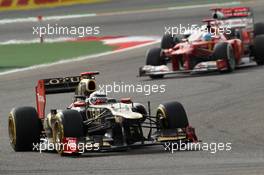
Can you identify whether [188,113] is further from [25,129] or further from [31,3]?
[31,3]

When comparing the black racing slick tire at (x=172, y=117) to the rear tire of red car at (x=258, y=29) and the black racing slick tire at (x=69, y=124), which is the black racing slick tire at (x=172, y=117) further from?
the rear tire of red car at (x=258, y=29)

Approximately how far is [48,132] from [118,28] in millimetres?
23930

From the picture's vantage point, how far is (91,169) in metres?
12.3

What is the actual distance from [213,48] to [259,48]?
71.4 inches

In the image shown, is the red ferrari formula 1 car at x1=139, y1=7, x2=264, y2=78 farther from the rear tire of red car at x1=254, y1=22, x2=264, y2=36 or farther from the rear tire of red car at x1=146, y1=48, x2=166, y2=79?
the rear tire of red car at x1=254, y1=22, x2=264, y2=36

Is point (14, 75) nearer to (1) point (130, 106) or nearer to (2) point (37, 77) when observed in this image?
(2) point (37, 77)

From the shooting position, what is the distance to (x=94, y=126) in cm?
1481

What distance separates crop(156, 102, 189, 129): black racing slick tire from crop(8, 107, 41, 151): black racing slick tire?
6.40 feet

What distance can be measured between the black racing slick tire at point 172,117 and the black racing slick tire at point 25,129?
195 cm

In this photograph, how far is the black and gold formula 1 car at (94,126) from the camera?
1431cm

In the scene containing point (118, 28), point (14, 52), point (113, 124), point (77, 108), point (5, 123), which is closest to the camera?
point (113, 124)

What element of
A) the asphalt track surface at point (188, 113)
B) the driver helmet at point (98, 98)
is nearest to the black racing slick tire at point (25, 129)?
the asphalt track surface at point (188, 113)

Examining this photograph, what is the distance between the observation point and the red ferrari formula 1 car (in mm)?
25359

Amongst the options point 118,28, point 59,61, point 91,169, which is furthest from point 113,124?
point 118,28
